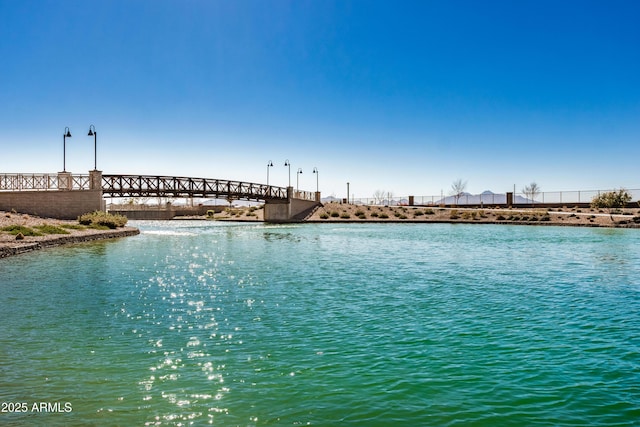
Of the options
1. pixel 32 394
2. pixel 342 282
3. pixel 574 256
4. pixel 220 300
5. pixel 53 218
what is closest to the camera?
pixel 32 394

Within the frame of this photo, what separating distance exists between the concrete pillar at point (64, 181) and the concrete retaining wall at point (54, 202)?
4.44 feet

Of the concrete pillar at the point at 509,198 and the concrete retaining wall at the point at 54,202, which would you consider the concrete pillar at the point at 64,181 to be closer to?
the concrete retaining wall at the point at 54,202

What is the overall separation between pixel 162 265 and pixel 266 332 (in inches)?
495

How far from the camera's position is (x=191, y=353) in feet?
28.5

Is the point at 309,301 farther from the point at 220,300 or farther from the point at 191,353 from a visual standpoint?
the point at 191,353

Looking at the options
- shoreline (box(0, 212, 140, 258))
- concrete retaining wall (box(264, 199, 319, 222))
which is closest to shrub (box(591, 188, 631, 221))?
concrete retaining wall (box(264, 199, 319, 222))

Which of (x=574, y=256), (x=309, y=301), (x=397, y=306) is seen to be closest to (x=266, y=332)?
(x=309, y=301)

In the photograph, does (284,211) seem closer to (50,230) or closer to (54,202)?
(54,202)

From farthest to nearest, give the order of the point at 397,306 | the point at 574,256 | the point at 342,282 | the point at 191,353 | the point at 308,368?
1. the point at 574,256
2. the point at 342,282
3. the point at 397,306
4. the point at 191,353
5. the point at 308,368

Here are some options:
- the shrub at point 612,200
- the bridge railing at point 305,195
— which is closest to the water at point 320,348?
the shrub at point 612,200

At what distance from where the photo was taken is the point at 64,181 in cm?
4559

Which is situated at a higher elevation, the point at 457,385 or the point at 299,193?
the point at 299,193

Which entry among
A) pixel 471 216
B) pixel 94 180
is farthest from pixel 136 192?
pixel 471 216

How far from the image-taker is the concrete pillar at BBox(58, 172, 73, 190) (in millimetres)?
45375
